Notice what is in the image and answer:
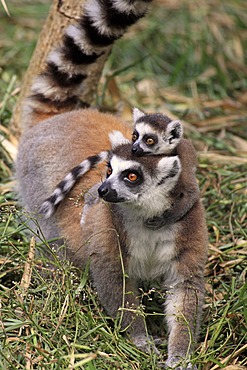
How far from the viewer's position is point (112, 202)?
12.9 feet

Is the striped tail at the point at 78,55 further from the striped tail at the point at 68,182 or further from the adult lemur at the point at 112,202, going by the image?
the striped tail at the point at 68,182

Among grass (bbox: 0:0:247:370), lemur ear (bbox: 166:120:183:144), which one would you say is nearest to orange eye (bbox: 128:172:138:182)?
lemur ear (bbox: 166:120:183:144)

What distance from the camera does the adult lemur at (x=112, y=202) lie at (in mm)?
3963

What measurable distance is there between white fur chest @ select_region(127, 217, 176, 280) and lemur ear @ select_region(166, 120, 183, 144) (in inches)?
19.7

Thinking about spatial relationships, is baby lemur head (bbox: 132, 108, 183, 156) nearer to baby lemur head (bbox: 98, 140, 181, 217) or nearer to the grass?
baby lemur head (bbox: 98, 140, 181, 217)

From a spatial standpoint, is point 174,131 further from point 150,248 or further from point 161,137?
point 150,248

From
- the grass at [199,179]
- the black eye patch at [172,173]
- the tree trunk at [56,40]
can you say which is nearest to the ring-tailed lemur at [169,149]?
the black eye patch at [172,173]

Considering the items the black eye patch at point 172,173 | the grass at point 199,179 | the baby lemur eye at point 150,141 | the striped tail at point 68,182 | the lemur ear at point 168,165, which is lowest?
the grass at point 199,179

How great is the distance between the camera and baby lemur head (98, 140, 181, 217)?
387cm

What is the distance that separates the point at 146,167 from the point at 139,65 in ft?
14.5

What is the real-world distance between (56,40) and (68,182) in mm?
1663

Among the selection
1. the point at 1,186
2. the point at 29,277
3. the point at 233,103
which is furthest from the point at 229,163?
the point at 29,277

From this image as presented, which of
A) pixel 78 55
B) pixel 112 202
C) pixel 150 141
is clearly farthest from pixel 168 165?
pixel 78 55

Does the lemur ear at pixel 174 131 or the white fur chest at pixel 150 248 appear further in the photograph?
the white fur chest at pixel 150 248
